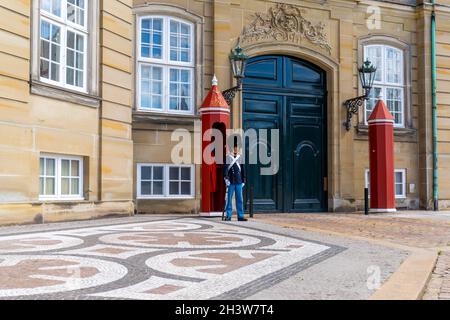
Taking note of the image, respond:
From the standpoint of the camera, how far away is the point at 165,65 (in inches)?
608

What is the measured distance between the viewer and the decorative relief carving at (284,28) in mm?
16219

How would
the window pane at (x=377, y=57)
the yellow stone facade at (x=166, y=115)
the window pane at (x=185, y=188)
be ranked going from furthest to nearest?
the window pane at (x=377, y=57)
the window pane at (x=185, y=188)
the yellow stone facade at (x=166, y=115)

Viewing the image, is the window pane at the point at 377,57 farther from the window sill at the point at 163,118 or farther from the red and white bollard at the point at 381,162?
the window sill at the point at 163,118

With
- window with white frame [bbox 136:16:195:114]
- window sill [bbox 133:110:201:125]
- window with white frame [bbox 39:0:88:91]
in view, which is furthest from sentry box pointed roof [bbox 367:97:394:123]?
window with white frame [bbox 39:0:88:91]

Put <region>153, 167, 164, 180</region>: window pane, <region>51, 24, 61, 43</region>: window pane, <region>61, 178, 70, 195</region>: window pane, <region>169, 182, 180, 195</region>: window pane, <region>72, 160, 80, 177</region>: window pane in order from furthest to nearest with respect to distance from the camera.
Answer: <region>169, 182, 180, 195</region>: window pane → <region>153, 167, 164, 180</region>: window pane → <region>72, 160, 80, 177</region>: window pane → <region>61, 178, 70, 195</region>: window pane → <region>51, 24, 61, 43</region>: window pane

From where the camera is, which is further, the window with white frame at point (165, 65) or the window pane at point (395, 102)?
the window pane at point (395, 102)

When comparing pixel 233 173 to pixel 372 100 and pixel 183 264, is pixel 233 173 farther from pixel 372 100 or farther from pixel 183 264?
pixel 372 100

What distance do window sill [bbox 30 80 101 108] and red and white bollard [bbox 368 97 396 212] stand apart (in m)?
7.88

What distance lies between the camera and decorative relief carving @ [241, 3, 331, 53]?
639 inches

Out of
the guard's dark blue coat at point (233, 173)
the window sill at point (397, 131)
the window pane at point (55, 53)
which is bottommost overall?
the guard's dark blue coat at point (233, 173)

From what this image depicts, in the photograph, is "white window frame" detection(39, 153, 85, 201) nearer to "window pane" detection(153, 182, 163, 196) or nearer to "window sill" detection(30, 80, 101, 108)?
"window sill" detection(30, 80, 101, 108)

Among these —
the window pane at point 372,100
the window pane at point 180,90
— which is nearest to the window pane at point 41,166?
the window pane at point 180,90

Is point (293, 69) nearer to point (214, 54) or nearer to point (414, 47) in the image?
point (214, 54)

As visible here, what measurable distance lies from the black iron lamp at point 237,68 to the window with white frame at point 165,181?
83.4 inches
